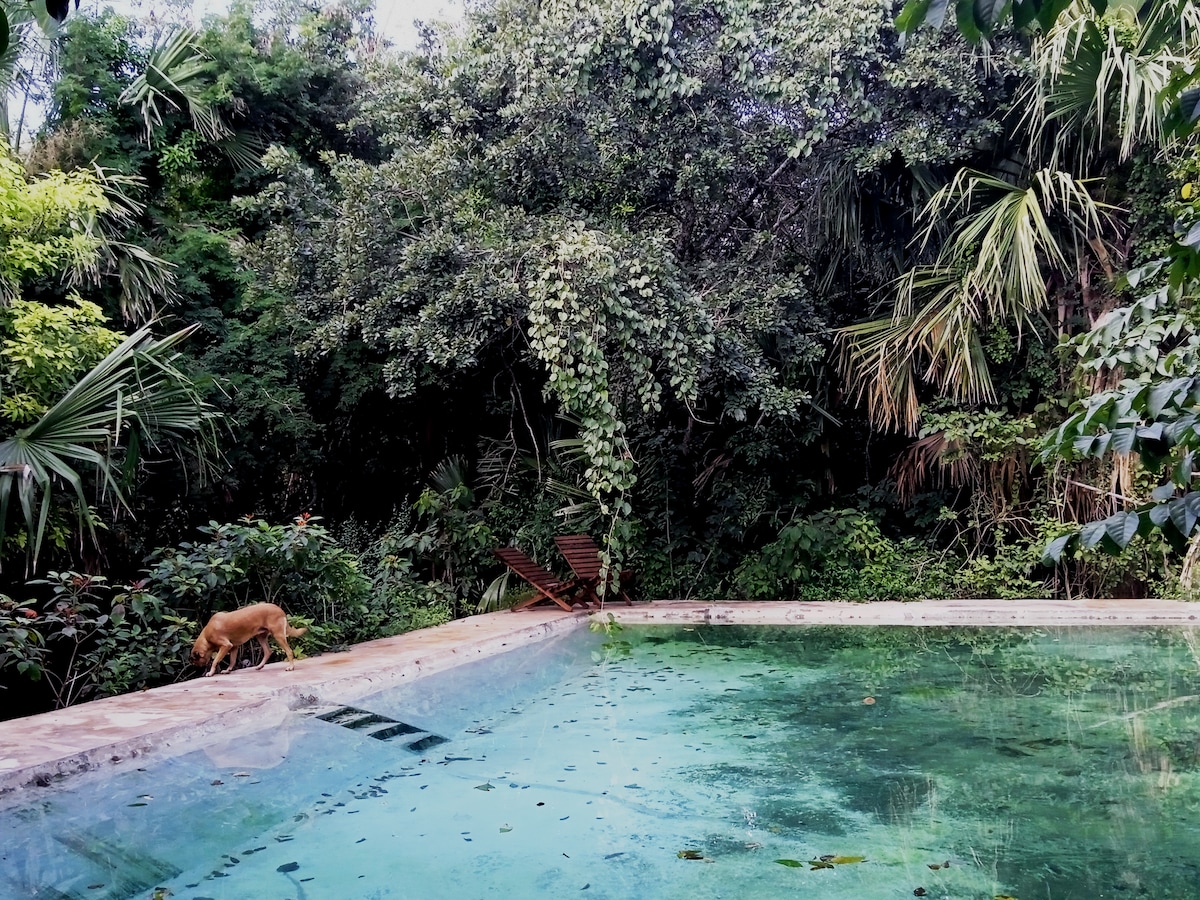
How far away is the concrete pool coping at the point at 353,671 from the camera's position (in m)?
3.70

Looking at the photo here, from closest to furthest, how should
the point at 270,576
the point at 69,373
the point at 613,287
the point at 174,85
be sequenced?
the point at 270,576 < the point at 69,373 < the point at 613,287 < the point at 174,85

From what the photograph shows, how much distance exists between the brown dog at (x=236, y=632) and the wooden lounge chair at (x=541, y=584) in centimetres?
306

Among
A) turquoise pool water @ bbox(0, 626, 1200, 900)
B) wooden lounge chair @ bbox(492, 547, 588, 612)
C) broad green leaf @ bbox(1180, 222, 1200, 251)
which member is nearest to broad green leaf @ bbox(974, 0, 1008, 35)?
broad green leaf @ bbox(1180, 222, 1200, 251)

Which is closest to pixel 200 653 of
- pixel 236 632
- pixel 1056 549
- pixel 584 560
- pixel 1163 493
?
pixel 236 632

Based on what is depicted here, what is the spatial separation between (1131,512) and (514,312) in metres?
7.34

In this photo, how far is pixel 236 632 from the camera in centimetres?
538

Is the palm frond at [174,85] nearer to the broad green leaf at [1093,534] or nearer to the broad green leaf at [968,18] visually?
the broad green leaf at [968,18]

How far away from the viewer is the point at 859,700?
5.31m

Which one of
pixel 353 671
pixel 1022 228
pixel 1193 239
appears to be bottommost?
pixel 353 671

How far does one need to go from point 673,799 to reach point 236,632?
2920mm

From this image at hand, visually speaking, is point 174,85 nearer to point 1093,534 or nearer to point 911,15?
point 911,15

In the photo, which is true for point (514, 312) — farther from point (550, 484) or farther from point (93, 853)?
point (93, 853)

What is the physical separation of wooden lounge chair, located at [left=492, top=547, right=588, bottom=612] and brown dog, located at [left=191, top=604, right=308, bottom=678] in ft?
10.0

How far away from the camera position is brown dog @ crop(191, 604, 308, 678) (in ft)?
17.5
